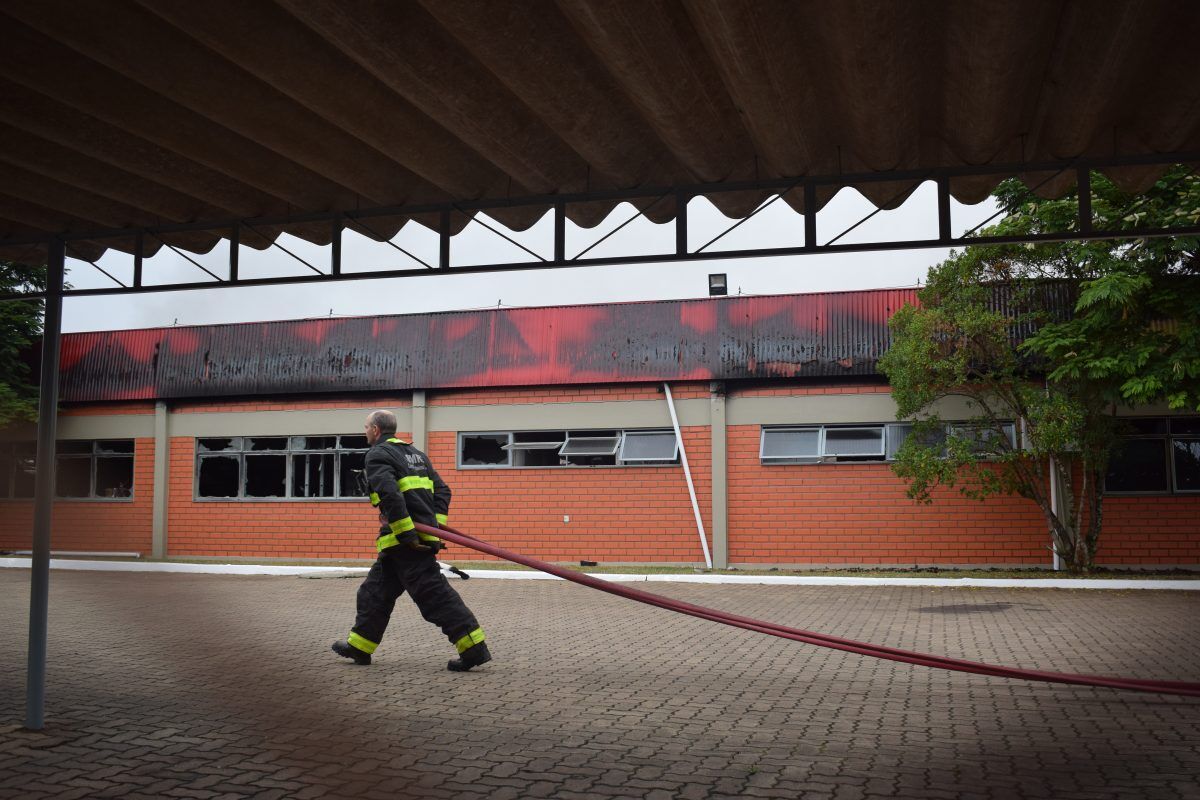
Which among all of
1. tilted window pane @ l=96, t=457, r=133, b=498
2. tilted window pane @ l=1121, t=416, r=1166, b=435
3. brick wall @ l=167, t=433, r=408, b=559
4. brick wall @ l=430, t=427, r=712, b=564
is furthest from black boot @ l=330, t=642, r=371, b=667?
tilted window pane @ l=96, t=457, r=133, b=498

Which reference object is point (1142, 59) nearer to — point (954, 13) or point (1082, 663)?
point (954, 13)

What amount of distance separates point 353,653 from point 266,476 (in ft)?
51.9

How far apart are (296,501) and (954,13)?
20008mm

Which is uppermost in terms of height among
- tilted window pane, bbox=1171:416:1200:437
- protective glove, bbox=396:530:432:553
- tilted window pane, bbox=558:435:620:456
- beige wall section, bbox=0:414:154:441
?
beige wall section, bbox=0:414:154:441

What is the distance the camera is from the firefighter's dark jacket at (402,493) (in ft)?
Result: 26.6

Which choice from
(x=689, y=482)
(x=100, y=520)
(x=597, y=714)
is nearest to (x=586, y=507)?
(x=689, y=482)

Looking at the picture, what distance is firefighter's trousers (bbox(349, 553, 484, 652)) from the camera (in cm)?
818

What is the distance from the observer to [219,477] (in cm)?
2392

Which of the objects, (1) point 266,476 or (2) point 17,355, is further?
(2) point 17,355

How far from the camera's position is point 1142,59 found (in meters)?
6.26

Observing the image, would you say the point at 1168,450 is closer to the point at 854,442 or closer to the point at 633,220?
the point at 854,442

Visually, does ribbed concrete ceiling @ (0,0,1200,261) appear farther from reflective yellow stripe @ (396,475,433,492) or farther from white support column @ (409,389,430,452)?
white support column @ (409,389,430,452)

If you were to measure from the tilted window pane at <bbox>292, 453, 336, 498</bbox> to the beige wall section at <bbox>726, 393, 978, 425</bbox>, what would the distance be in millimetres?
8741

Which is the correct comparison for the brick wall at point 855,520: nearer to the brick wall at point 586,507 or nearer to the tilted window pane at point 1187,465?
the brick wall at point 586,507
